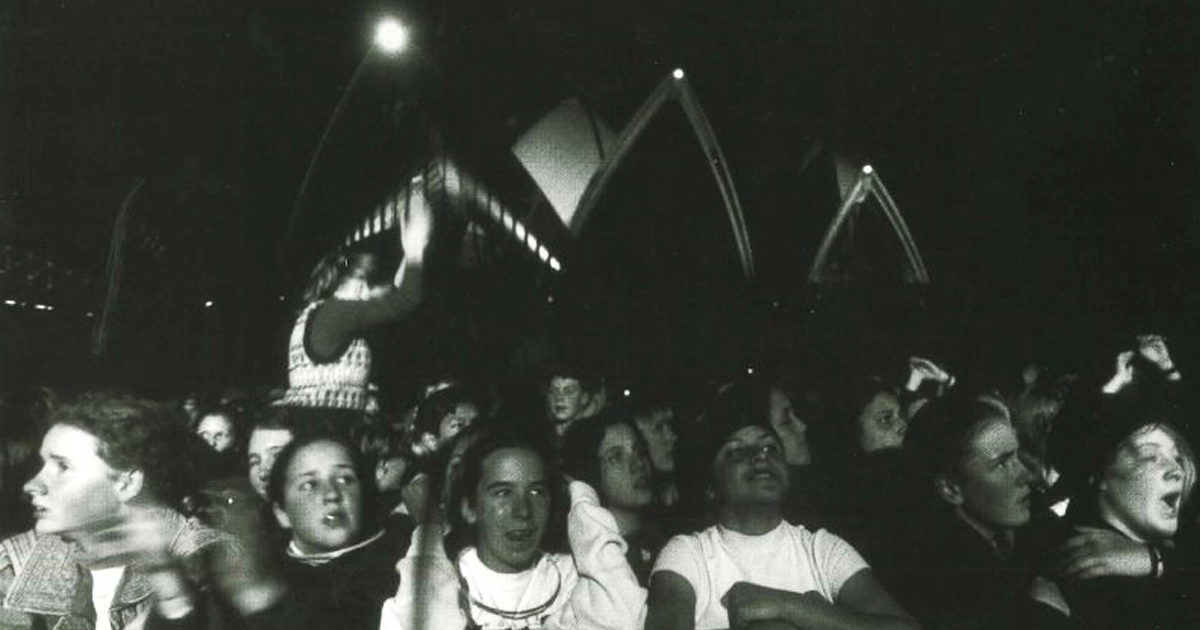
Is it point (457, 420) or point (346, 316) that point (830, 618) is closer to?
point (457, 420)

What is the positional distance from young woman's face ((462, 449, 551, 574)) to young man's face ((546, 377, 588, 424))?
0.47m

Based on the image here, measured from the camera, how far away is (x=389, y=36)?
516 centimetres

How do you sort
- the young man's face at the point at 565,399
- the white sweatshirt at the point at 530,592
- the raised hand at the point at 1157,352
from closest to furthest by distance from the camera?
the white sweatshirt at the point at 530,592 < the young man's face at the point at 565,399 < the raised hand at the point at 1157,352

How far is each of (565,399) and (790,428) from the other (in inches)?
39.5

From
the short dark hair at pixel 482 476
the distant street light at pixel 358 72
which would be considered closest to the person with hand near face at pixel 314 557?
the short dark hair at pixel 482 476

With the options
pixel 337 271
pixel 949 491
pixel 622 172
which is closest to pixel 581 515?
pixel 949 491

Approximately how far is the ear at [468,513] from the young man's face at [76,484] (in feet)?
4.64

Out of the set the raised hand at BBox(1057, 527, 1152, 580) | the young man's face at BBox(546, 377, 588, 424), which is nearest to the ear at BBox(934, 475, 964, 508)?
the raised hand at BBox(1057, 527, 1152, 580)

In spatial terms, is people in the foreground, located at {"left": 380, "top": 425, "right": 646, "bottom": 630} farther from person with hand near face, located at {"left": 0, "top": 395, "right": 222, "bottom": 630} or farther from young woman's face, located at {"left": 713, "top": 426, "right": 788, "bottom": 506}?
person with hand near face, located at {"left": 0, "top": 395, "right": 222, "bottom": 630}

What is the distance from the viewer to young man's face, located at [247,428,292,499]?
14.7 feet

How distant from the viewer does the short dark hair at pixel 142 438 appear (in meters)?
4.29

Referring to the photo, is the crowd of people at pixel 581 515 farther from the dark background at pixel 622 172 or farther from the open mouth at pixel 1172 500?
the dark background at pixel 622 172

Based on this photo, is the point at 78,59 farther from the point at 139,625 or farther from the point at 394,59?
the point at 139,625

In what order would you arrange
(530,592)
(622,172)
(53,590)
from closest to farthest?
(530,592) < (53,590) < (622,172)
